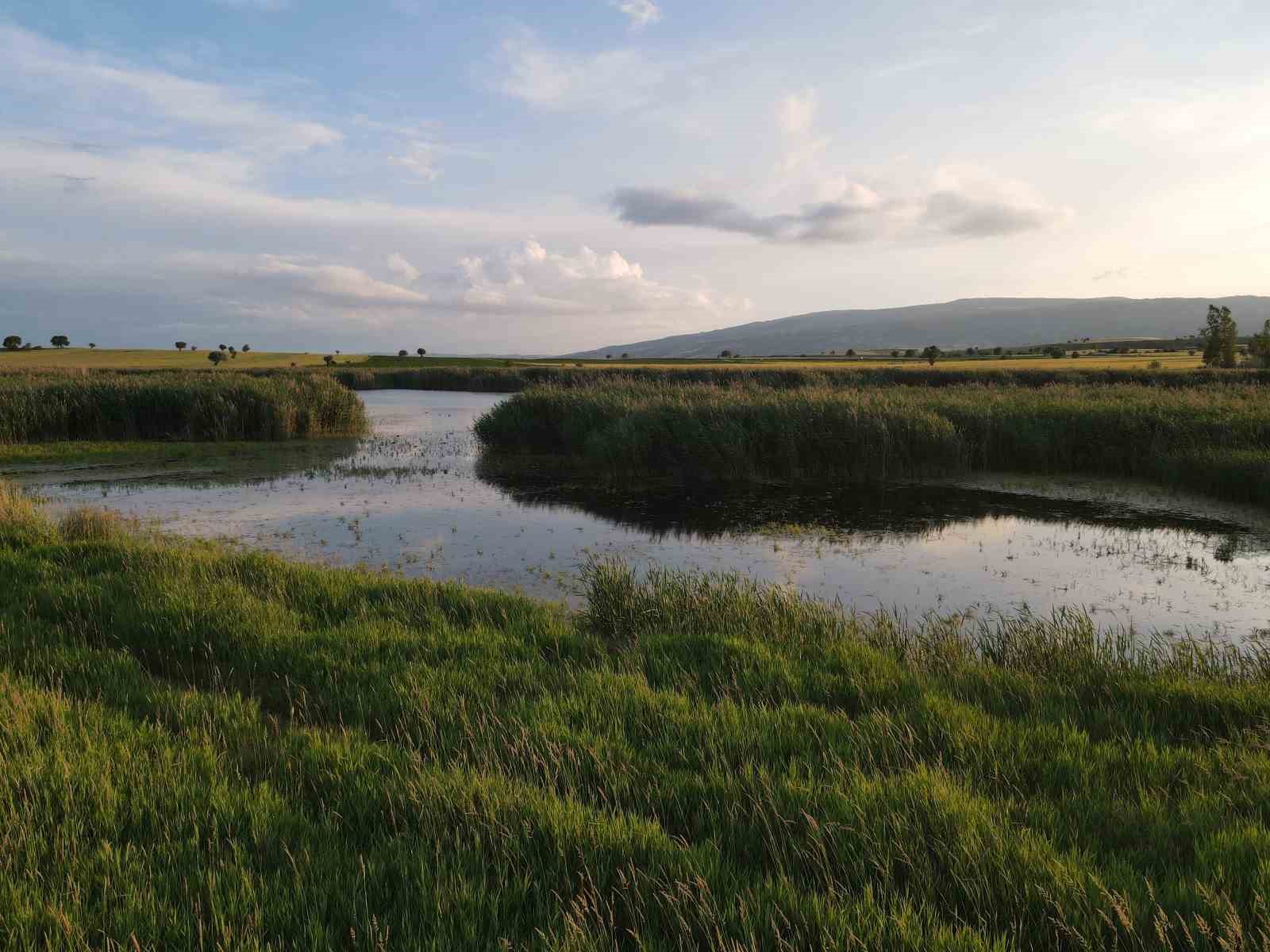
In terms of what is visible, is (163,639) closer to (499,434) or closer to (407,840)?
(407,840)

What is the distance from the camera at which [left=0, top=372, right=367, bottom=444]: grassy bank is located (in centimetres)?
2530

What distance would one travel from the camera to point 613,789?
382cm

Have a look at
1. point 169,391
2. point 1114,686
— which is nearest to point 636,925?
point 1114,686

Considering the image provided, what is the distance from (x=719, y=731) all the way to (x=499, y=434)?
876 inches

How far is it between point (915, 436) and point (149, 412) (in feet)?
87.4

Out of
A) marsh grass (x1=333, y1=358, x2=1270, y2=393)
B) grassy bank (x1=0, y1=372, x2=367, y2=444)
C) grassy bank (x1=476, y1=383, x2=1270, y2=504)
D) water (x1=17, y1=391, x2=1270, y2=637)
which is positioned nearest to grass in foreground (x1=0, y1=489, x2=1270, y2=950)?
water (x1=17, y1=391, x2=1270, y2=637)

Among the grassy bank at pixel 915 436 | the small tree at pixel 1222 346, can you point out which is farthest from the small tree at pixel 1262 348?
the grassy bank at pixel 915 436

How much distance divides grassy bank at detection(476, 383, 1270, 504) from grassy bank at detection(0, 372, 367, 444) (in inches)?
510

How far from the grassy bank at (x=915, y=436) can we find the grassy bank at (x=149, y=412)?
12959mm

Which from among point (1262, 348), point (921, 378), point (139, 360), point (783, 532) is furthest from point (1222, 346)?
point (139, 360)

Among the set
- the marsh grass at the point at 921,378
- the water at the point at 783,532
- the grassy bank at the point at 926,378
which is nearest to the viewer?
the water at the point at 783,532

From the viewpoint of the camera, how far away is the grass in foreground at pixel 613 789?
2.89 m

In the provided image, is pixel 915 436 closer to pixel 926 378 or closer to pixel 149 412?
pixel 926 378

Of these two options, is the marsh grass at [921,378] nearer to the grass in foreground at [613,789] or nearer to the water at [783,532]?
the water at [783,532]
